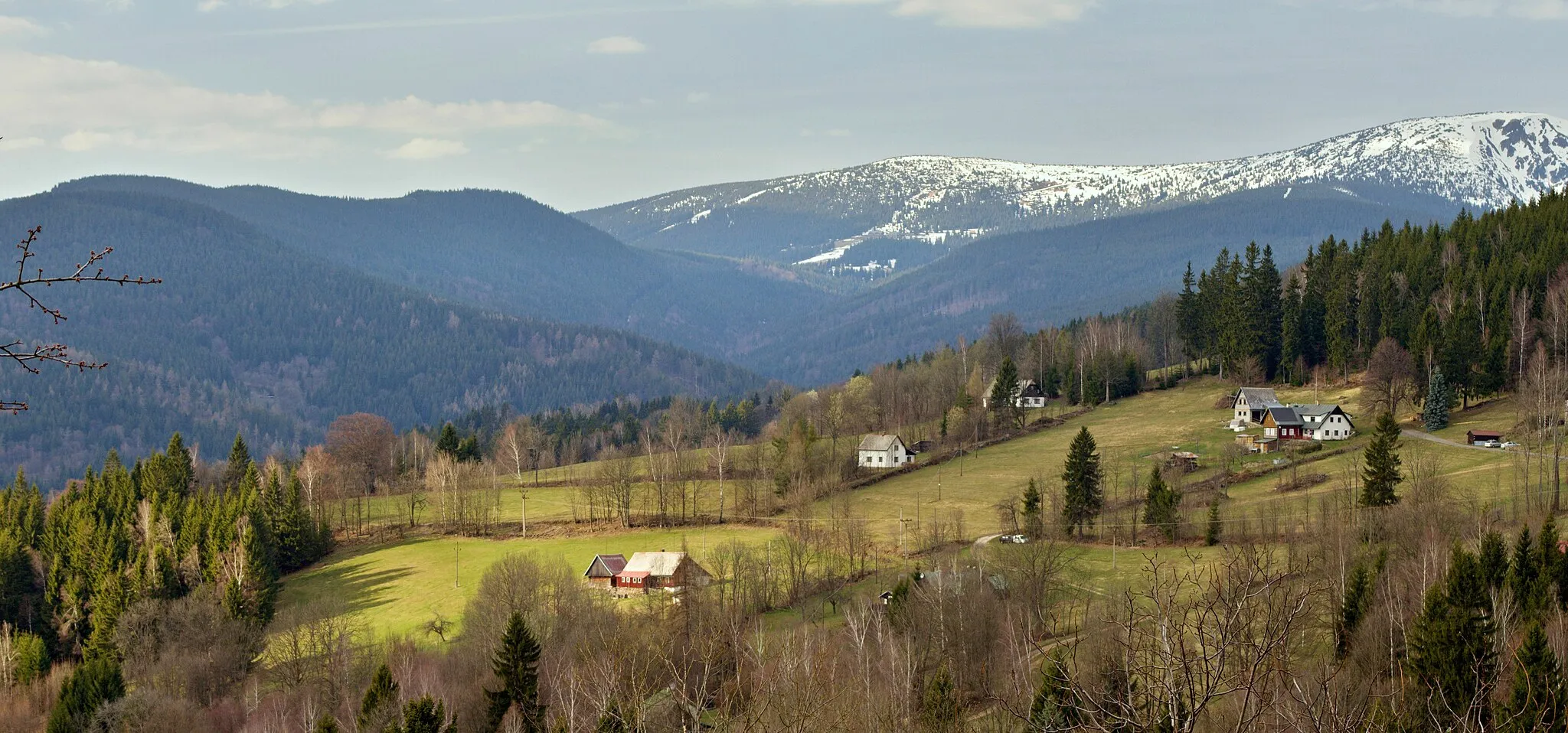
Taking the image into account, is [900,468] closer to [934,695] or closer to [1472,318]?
[1472,318]

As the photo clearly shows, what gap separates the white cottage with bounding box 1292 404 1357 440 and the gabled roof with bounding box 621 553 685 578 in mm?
48870

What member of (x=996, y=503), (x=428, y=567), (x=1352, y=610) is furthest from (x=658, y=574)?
(x=1352, y=610)

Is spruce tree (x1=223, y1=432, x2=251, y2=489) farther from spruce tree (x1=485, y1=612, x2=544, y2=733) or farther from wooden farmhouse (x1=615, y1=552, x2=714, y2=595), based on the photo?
spruce tree (x1=485, y1=612, x2=544, y2=733)

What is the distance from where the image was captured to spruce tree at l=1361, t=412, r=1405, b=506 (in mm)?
69688

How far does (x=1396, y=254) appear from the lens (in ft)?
381

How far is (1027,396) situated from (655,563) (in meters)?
64.2

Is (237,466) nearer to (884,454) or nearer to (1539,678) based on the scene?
(884,454)

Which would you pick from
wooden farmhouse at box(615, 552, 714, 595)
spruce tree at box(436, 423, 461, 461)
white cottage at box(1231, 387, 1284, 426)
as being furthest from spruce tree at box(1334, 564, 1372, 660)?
spruce tree at box(436, 423, 461, 461)

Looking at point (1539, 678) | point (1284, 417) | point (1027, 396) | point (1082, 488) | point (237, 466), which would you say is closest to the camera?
point (1539, 678)

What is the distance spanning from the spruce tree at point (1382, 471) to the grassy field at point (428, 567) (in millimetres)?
37141

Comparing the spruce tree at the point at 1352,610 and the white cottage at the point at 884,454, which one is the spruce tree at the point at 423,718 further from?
the white cottage at the point at 884,454

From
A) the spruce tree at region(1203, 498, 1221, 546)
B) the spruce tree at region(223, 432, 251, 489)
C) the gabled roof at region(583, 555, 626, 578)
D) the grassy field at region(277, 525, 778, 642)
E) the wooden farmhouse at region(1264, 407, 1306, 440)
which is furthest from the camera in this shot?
the spruce tree at region(223, 432, 251, 489)

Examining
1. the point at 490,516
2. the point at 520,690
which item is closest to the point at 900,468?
the point at 490,516

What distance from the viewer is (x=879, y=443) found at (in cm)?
11175
